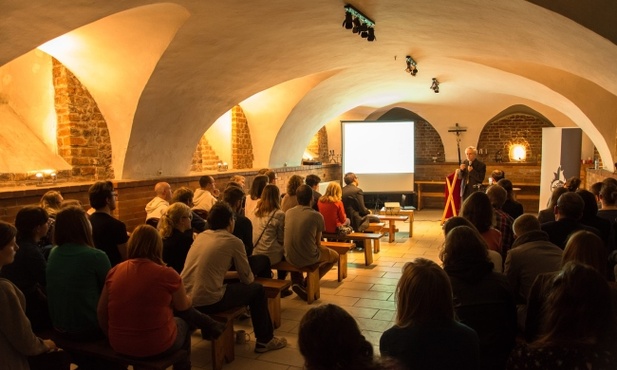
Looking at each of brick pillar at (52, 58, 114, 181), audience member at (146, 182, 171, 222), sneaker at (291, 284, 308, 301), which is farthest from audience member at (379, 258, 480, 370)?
brick pillar at (52, 58, 114, 181)

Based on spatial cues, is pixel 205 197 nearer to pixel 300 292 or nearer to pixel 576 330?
pixel 300 292

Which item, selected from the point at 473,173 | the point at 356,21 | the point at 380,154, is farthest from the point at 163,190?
the point at 380,154

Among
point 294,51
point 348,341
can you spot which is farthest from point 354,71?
point 348,341

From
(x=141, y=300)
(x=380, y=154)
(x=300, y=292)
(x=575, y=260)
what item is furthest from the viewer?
(x=380, y=154)

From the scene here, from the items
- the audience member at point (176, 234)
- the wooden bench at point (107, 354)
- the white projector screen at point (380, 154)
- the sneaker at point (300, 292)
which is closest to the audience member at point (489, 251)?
the wooden bench at point (107, 354)

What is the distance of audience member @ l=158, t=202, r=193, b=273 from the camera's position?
3672 millimetres

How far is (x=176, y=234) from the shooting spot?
3.72 metres

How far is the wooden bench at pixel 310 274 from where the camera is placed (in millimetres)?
4902

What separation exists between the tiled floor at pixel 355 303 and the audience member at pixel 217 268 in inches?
18.7

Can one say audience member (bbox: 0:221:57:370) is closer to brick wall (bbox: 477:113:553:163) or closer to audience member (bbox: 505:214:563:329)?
audience member (bbox: 505:214:563:329)

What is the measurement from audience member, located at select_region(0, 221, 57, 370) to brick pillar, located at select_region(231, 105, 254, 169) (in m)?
7.02

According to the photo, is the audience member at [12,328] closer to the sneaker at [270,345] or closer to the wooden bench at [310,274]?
the sneaker at [270,345]

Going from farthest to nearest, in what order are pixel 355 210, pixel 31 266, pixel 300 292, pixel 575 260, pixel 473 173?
pixel 473 173 < pixel 355 210 < pixel 300 292 < pixel 31 266 < pixel 575 260

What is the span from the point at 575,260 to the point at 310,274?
9.67 ft
